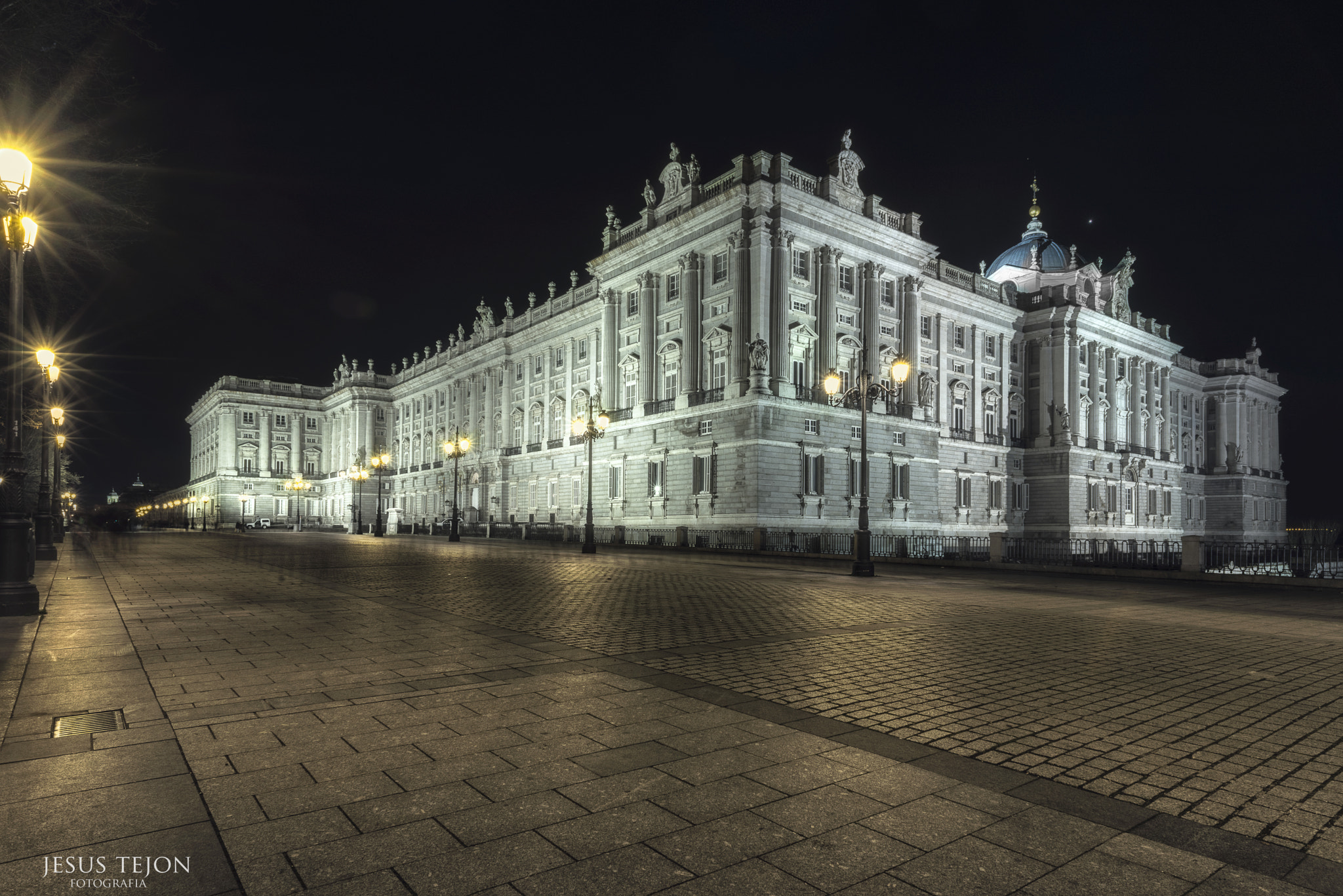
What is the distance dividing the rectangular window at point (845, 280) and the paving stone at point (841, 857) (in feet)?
141

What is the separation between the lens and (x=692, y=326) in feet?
143

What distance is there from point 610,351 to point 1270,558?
36082mm

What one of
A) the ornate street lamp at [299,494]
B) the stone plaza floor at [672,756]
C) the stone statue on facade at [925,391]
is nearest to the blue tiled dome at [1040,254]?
the stone statue on facade at [925,391]

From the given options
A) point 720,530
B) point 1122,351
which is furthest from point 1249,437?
point 720,530

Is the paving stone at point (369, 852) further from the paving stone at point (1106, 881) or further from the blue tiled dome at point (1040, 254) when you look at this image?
the blue tiled dome at point (1040, 254)

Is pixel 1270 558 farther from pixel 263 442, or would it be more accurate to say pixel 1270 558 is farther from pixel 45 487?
pixel 263 442

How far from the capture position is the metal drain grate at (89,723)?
5.59 m

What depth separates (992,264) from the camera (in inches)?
3091

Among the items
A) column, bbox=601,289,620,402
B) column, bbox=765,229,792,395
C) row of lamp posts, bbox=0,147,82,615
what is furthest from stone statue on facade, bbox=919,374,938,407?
row of lamp posts, bbox=0,147,82,615

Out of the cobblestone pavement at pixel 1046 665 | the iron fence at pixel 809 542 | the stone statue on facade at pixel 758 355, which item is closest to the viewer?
the cobblestone pavement at pixel 1046 665

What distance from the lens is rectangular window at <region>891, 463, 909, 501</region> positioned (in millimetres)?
45969

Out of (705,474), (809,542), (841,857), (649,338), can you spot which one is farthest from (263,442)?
(841,857)

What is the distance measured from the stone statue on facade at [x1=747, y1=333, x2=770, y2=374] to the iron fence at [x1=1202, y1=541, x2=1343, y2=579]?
→ 20563 millimetres

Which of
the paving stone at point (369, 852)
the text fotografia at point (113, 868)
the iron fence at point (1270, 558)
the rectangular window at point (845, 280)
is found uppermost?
the rectangular window at point (845, 280)
